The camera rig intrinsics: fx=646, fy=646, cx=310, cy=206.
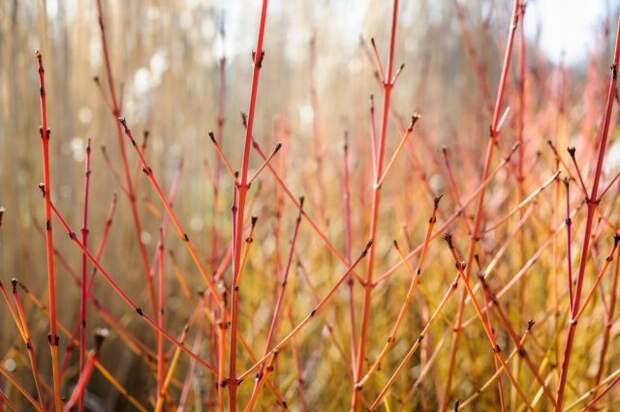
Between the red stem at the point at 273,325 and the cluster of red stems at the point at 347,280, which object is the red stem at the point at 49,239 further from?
the red stem at the point at 273,325

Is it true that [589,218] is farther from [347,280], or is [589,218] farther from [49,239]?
[49,239]

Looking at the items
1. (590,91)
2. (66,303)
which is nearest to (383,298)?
(590,91)

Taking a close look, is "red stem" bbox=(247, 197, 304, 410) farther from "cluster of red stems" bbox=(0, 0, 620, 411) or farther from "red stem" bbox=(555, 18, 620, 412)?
"red stem" bbox=(555, 18, 620, 412)

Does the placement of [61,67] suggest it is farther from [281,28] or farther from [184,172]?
[281,28]

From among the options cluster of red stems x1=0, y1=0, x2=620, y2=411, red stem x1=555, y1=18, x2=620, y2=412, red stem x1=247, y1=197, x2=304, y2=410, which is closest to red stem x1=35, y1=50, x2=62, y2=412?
cluster of red stems x1=0, y1=0, x2=620, y2=411

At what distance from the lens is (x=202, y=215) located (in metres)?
2.74

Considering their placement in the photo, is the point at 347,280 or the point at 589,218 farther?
the point at 347,280

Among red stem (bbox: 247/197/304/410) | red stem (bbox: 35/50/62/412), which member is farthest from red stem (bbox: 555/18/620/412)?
red stem (bbox: 35/50/62/412)

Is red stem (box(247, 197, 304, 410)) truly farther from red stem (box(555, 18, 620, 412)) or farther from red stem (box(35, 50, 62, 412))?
red stem (box(555, 18, 620, 412))

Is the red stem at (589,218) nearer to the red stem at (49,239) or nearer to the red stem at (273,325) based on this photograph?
the red stem at (273,325)

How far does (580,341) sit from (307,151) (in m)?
1.89

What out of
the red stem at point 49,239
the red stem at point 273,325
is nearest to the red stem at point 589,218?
the red stem at point 273,325

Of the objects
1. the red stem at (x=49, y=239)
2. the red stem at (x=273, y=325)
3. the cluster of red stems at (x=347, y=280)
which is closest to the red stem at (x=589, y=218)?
the cluster of red stems at (x=347, y=280)

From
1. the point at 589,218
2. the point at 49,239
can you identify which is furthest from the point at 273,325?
the point at 589,218
